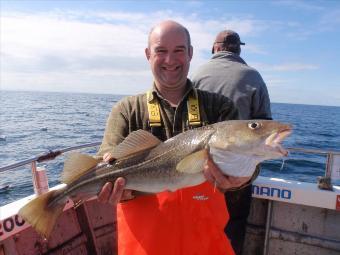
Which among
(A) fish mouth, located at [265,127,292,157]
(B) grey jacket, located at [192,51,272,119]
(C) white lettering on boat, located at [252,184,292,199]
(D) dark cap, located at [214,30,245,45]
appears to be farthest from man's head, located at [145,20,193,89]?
(C) white lettering on boat, located at [252,184,292,199]

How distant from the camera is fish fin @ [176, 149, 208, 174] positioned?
9.65ft

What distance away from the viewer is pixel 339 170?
4.95 meters

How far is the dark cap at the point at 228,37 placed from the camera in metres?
5.12

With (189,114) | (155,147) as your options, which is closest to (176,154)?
(155,147)

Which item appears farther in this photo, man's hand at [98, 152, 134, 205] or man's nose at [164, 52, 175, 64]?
man's nose at [164, 52, 175, 64]

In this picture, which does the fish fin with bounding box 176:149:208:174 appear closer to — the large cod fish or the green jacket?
the large cod fish

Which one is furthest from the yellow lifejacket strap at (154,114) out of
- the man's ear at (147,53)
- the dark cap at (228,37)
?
the dark cap at (228,37)

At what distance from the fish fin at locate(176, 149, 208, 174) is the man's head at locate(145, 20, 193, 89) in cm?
89

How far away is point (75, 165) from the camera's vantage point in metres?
3.35

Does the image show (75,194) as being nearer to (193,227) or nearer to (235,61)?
(193,227)

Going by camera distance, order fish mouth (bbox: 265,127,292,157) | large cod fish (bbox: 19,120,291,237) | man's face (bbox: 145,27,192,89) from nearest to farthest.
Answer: fish mouth (bbox: 265,127,292,157), large cod fish (bbox: 19,120,291,237), man's face (bbox: 145,27,192,89)

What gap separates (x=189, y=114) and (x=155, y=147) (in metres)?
0.48

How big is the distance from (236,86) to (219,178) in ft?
6.59

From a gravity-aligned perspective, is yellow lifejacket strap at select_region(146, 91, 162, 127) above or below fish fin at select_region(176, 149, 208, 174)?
above
